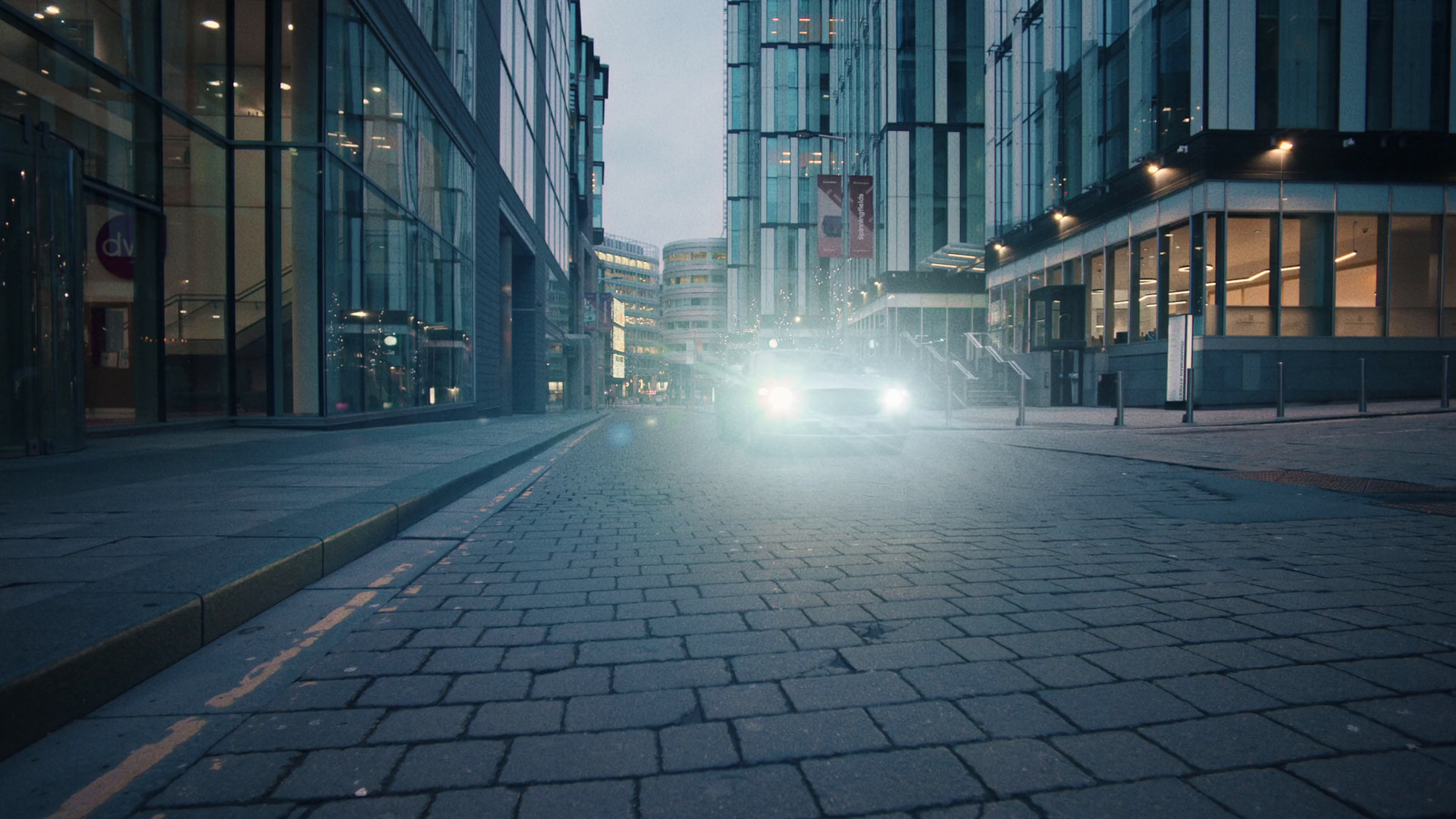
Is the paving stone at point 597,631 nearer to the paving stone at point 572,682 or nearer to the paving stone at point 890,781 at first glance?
the paving stone at point 572,682

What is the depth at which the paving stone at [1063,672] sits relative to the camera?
2.76 metres

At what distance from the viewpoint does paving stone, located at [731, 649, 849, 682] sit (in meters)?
2.86

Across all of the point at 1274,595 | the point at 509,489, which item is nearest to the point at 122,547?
the point at 509,489

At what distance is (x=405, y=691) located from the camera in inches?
108

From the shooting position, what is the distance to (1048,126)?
29219 mm

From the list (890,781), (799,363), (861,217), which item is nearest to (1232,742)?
(890,781)

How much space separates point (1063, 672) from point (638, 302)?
13589 cm

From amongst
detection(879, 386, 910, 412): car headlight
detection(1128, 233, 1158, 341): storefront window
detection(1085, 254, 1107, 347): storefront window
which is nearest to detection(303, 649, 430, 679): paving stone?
detection(879, 386, 910, 412): car headlight

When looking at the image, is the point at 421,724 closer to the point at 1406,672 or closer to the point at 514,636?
the point at 514,636

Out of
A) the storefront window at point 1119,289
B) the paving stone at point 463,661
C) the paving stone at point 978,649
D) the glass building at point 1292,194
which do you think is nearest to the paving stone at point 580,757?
the paving stone at point 463,661

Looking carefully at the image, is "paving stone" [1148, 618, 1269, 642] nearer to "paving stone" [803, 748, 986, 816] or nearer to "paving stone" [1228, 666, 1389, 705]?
"paving stone" [1228, 666, 1389, 705]

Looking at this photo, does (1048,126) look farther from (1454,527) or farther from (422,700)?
(422,700)

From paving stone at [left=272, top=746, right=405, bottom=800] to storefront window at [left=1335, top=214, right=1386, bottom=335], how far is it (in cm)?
2714

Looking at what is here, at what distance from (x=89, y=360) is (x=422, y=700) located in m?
11.5
